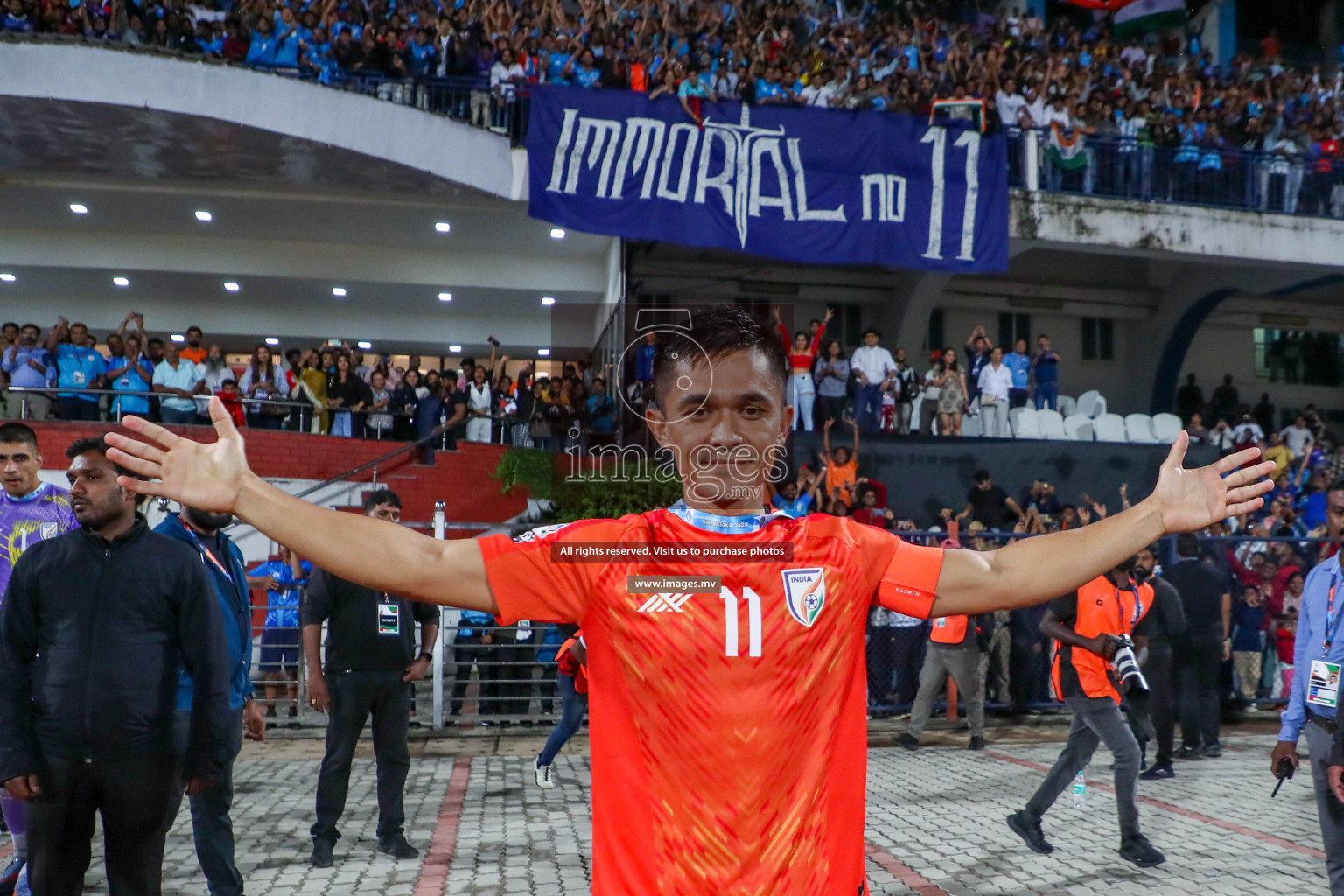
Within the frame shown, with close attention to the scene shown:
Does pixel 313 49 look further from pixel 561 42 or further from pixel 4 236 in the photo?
pixel 4 236

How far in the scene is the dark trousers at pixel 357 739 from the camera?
19.6 feet

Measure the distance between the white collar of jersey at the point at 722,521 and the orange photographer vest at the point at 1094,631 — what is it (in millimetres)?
4823

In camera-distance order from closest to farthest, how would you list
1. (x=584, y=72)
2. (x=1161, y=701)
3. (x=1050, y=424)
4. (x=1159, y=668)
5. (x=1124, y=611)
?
(x=1124, y=611)
(x=1159, y=668)
(x=1161, y=701)
(x=584, y=72)
(x=1050, y=424)

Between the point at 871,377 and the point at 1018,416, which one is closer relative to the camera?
the point at 871,377

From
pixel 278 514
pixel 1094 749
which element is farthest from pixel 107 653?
pixel 1094 749

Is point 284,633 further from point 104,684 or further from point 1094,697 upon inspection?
point 1094,697

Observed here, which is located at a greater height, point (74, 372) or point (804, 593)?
point (74, 372)

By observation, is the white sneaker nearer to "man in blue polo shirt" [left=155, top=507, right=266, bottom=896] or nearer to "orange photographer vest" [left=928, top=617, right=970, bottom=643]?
"man in blue polo shirt" [left=155, top=507, right=266, bottom=896]

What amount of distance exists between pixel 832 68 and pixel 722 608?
17623mm

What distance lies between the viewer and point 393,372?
55.1ft

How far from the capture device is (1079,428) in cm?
1783

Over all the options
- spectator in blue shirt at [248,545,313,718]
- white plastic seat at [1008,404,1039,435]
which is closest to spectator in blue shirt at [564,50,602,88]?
white plastic seat at [1008,404,1039,435]

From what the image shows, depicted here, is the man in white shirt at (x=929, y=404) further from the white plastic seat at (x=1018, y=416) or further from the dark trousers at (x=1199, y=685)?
the dark trousers at (x=1199, y=685)

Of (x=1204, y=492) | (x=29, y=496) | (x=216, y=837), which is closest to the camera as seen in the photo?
(x=1204, y=492)
